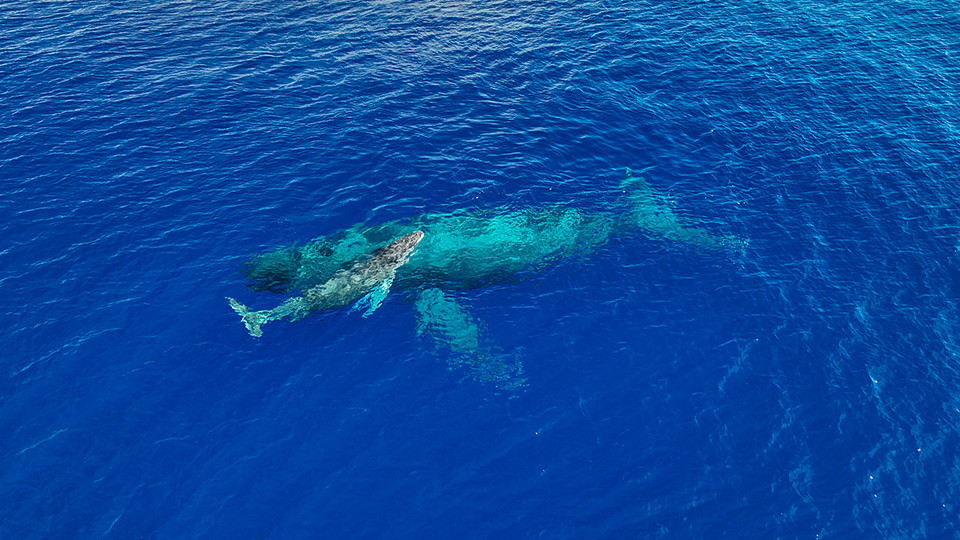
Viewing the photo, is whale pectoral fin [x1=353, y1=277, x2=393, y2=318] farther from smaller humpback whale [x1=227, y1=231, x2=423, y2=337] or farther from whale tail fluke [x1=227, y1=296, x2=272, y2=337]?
whale tail fluke [x1=227, y1=296, x2=272, y2=337]

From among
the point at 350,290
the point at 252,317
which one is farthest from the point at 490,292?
the point at 252,317

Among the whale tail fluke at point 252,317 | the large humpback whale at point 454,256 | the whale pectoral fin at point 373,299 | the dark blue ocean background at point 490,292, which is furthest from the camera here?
the whale pectoral fin at point 373,299

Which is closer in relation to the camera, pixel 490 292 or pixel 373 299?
pixel 373 299

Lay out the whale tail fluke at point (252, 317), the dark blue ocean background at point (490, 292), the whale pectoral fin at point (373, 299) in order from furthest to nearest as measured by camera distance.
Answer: the whale pectoral fin at point (373, 299)
the whale tail fluke at point (252, 317)
the dark blue ocean background at point (490, 292)

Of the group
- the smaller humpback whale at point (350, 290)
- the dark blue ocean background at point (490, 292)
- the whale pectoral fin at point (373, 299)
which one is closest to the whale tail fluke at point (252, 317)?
the smaller humpback whale at point (350, 290)

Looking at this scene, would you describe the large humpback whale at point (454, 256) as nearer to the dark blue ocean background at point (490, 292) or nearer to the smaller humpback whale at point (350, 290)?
the smaller humpback whale at point (350, 290)

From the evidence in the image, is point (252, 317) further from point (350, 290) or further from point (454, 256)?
point (454, 256)

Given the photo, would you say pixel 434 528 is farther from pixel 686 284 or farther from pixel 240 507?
pixel 686 284
